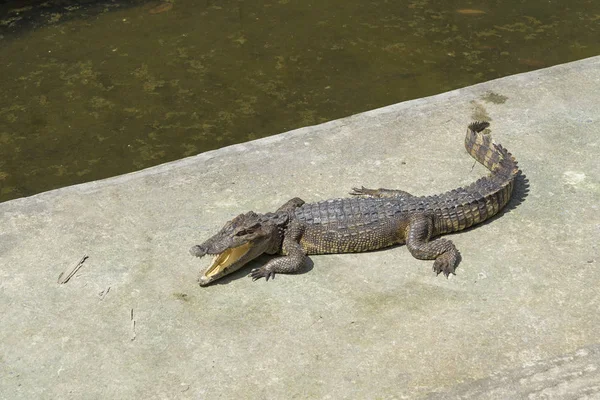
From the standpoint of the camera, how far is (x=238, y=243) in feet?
16.0

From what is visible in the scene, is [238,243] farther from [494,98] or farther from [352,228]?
[494,98]

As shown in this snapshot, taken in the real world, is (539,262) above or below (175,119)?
above

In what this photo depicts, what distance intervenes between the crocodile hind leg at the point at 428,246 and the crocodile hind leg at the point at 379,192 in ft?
1.15

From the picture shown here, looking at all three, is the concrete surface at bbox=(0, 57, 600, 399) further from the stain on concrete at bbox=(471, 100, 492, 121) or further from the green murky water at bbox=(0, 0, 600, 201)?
the green murky water at bbox=(0, 0, 600, 201)

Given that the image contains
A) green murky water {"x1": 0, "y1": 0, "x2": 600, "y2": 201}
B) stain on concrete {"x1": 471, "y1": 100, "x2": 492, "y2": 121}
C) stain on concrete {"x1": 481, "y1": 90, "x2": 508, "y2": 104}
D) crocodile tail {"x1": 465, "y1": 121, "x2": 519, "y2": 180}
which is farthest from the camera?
green murky water {"x1": 0, "y1": 0, "x2": 600, "y2": 201}

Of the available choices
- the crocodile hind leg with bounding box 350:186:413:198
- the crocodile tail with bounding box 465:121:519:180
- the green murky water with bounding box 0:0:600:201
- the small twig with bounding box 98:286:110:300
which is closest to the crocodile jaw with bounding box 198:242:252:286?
the small twig with bounding box 98:286:110:300

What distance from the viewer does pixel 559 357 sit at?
4148 mm

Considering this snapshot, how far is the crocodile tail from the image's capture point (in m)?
5.45

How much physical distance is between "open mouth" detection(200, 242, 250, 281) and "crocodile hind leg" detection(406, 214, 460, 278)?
1.08m

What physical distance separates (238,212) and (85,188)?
1208mm

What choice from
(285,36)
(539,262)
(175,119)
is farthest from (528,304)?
(285,36)

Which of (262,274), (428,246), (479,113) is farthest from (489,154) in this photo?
(262,274)

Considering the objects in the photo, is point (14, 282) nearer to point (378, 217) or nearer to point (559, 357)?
point (378, 217)

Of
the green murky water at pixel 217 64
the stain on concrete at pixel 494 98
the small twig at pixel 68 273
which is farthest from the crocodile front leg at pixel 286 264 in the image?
the green murky water at pixel 217 64
